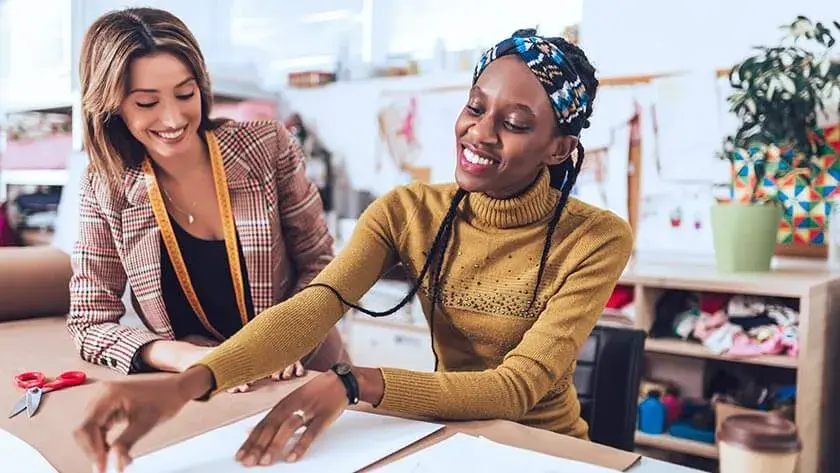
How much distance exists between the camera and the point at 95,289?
1222 millimetres

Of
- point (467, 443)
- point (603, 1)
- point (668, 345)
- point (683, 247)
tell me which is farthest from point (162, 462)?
point (603, 1)

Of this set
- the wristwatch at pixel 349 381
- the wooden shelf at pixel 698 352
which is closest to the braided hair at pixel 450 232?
the wristwatch at pixel 349 381

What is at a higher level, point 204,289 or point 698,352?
point 204,289

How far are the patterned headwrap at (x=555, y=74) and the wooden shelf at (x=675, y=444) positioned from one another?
1.38 m

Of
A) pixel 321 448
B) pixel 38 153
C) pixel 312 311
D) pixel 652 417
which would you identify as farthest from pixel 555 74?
pixel 38 153

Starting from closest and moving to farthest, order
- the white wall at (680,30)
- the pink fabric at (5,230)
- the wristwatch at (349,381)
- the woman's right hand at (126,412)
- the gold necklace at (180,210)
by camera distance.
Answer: the woman's right hand at (126,412) → the wristwatch at (349,381) → the gold necklace at (180,210) → the white wall at (680,30) → the pink fabric at (5,230)

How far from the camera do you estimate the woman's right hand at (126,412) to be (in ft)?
2.28

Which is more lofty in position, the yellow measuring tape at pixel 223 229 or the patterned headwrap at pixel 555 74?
the patterned headwrap at pixel 555 74

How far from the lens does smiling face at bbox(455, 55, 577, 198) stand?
0.97 m

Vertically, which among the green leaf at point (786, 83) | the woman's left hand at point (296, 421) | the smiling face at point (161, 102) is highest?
the green leaf at point (786, 83)

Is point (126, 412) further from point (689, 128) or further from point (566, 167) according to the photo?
point (689, 128)

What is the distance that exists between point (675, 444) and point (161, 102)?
1617 mm

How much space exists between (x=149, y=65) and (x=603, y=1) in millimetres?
1799

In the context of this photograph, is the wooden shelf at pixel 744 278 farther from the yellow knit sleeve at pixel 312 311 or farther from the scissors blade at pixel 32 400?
the scissors blade at pixel 32 400
